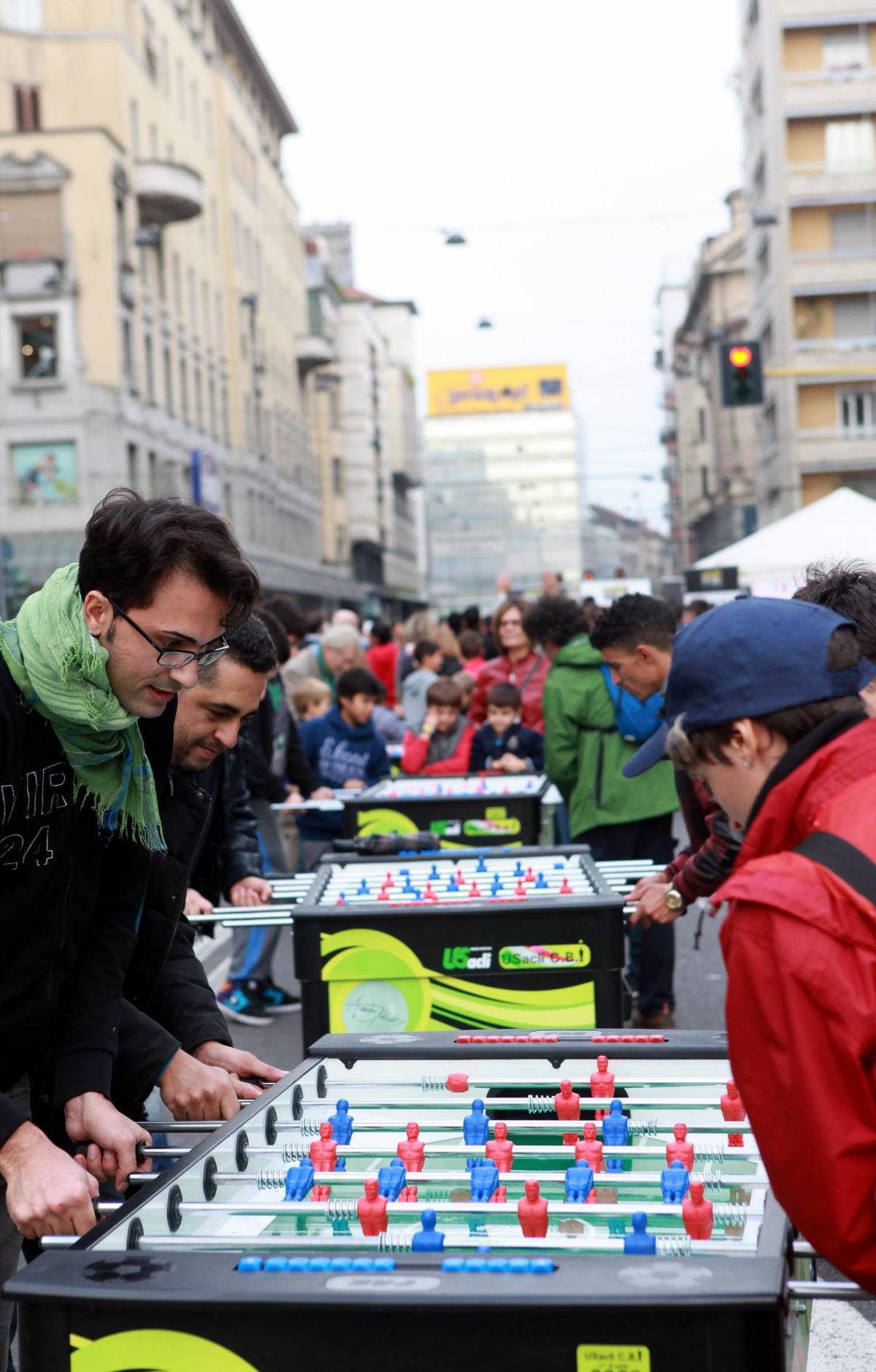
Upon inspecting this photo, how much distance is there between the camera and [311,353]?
69.4m

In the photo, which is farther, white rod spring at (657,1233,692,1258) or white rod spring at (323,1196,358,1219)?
white rod spring at (323,1196,358,1219)

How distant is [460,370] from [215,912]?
6011 inches

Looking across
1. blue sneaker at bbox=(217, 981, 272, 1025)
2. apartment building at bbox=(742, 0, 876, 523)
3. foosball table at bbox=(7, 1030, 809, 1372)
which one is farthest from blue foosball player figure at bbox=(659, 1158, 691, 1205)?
apartment building at bbox=(742, 0, 876, 523)

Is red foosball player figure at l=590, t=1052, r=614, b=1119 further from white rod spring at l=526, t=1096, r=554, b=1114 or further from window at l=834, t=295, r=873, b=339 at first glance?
window at l=834, t=295, r=873, b=339

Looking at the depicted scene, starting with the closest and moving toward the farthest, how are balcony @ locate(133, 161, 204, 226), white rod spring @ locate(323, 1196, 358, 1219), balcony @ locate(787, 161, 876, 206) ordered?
1. white rod spring @ locate(323, 1196, 358, 1219)
2. balcony @ locate(133, 161, 204, 226)
3. balcony @ locate(787, 161, 876, 206)

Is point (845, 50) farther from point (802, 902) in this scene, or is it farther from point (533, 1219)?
point (802, 902)

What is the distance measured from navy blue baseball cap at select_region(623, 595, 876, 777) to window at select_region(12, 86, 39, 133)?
137 ft

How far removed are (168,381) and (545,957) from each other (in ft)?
138

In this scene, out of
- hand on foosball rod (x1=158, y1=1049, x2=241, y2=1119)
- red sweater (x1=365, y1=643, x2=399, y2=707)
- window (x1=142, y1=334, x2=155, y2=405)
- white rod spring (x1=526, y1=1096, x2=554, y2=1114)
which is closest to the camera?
white rod spring (x1=526, y1=1096, x2=554, y2=1114)

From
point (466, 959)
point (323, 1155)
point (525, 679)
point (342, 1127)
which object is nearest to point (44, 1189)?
point (323, 1155)

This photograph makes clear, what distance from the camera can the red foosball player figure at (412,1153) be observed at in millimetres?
2697

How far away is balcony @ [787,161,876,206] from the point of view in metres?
56.7

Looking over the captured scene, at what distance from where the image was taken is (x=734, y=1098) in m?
2.94

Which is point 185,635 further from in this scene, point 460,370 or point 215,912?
point 460,370
